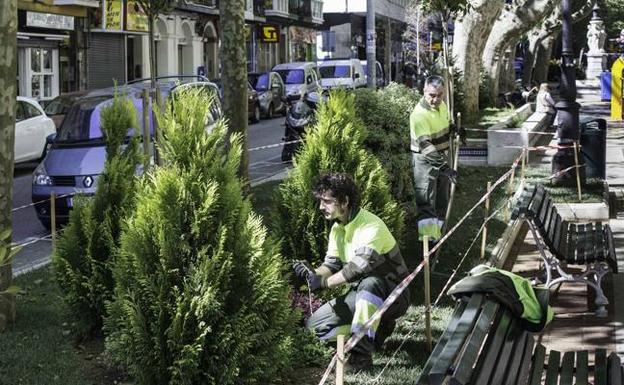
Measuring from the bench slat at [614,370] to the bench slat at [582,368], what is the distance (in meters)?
0.12

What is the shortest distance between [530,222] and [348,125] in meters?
1.57

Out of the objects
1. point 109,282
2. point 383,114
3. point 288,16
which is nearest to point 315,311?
point 109,282

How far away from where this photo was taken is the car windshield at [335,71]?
41.7 metres

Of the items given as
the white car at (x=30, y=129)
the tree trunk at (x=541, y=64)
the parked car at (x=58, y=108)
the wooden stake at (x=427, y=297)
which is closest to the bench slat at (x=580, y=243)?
the wooden stake at (x=427, y=297)

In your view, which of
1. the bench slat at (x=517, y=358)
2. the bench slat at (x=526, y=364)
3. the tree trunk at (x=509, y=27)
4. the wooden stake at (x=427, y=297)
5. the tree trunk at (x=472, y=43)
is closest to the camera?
the bench slat at (x=517, y=358)

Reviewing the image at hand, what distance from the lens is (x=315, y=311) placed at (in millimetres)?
7188

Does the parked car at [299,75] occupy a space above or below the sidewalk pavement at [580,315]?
above

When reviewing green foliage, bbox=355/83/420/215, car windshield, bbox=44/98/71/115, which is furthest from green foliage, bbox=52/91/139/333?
car windshield, bbox=44/98/71/115

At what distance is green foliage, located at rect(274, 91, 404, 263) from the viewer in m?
8.02

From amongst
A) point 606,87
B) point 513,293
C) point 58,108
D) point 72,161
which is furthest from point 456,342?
point 606,87

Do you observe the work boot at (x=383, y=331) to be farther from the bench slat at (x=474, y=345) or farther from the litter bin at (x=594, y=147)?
the litter bin at (x=594, y=147)

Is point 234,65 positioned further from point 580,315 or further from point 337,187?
point 337,187

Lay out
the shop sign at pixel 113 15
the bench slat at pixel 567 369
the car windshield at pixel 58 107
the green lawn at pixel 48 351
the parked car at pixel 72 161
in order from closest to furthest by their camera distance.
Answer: the bench slat at pixel 567 369 < the green lawn at pixel 48 351 < the parked car at pixel 72 161 < the car windshield at pixel 58 107 < the shop sign at pixel 113 15

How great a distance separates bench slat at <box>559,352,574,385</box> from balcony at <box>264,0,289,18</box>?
159 feet
